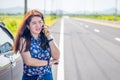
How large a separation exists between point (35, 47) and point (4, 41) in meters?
1.13

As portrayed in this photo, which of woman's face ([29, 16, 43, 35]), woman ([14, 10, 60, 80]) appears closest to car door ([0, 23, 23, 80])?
woman ([14, 10, 60, 80])

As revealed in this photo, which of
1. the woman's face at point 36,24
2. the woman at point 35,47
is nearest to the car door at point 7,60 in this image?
the woman at point 35,47

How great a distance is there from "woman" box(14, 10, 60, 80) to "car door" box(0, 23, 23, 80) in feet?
0.82

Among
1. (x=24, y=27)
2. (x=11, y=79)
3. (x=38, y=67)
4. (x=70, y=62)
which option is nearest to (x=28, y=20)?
(x=24, y=27)

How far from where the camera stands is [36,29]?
149 inches

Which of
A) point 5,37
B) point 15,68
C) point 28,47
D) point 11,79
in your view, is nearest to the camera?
point 28,47

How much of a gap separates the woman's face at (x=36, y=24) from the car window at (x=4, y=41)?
0.81 metres

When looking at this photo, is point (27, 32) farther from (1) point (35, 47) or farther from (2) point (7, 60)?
(2) point (7, 60)

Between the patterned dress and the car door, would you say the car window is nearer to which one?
the car door

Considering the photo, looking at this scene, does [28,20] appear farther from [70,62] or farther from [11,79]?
[70,62]

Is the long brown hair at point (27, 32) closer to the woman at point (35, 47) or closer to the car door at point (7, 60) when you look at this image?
the woman at point (35, 47)

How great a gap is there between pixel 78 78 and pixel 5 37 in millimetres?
4152

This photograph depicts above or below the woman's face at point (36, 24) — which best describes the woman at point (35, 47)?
below

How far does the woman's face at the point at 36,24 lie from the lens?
Answer: 3.78 meters
